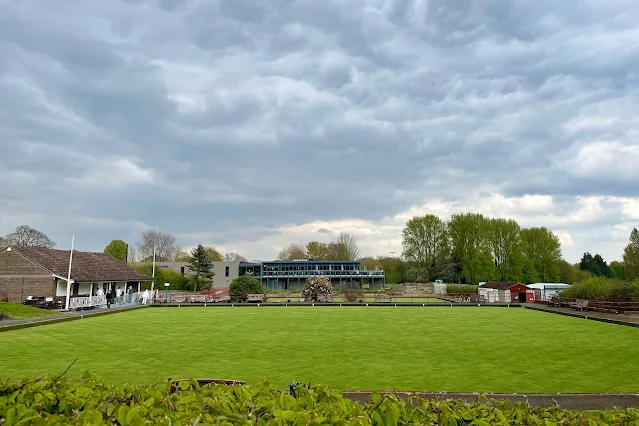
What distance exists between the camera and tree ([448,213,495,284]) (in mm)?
70750

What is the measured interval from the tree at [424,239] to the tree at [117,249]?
45.7m

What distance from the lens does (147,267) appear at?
62844 millimetres

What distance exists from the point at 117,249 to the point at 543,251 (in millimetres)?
66233

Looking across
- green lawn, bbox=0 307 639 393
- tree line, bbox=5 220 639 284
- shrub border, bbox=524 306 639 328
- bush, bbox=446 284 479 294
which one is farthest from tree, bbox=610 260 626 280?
green lawn, bbox=0 307 639 393

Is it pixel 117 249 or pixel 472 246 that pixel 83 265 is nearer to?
pixel 117 249

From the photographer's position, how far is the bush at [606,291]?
30578 millimetres

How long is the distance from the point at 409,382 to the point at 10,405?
28.8ft

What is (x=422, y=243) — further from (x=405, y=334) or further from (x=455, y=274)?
(x=405, y=334)

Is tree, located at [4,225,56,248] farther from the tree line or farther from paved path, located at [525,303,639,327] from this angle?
paved path, located at [525,303,639,327]

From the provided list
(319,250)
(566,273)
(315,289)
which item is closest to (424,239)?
(566,273)

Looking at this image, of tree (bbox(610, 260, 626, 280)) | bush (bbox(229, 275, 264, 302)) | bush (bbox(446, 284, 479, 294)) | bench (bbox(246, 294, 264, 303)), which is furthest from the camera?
tree (bbox(610, 260, 626, 280))

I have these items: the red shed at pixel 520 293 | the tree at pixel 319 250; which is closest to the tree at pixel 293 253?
the tree at pixel 319 250

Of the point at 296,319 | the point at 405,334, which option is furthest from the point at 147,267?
the point at 405,334

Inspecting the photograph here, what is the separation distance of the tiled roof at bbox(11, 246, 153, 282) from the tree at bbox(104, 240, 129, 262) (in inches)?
474
